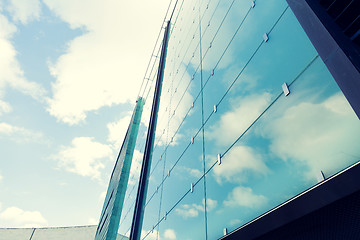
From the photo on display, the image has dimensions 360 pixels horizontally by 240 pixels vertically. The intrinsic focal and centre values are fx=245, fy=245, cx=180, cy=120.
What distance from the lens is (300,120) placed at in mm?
3609

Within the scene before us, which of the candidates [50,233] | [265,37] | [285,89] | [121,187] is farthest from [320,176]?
[50,233]

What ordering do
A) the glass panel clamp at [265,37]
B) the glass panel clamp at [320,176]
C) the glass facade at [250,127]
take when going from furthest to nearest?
the glass panel clamp at [265,37], the glass facade at [250,127], the glass panel clamp at [320,176]

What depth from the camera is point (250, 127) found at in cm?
472

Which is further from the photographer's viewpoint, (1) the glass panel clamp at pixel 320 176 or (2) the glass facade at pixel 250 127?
(2) the glass facade at pixel 250 127

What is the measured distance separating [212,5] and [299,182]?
8127mm

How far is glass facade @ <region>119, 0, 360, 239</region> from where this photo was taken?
3277 millimetres

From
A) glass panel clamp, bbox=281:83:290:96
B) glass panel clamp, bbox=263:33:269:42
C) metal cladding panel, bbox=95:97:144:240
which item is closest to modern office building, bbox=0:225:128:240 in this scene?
metal cladding panel, bbox=95:97:144:240

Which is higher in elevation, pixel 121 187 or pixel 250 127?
pixel 121 187

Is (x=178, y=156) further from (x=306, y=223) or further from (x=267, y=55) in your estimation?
(x=306, y=223)

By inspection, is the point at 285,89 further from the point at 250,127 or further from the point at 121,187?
the point at 121,187

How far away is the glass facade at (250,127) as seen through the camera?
129 inches

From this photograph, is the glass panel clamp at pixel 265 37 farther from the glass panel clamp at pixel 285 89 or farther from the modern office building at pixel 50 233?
the modern office building at pixel 50 233

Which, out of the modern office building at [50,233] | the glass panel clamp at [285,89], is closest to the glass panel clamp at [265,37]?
the glass panel clamp at [285,89]

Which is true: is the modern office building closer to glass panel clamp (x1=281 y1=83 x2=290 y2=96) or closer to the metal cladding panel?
the metal cladding panel
